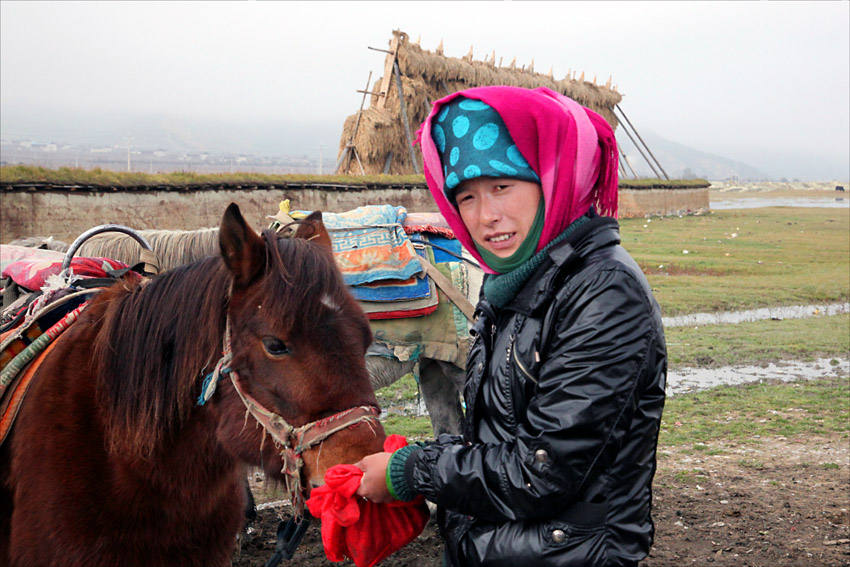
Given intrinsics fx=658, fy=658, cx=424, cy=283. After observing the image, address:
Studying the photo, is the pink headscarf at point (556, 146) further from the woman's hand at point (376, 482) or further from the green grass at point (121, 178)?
the green grass at point (121, 178)

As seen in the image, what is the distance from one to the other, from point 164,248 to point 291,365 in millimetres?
2434

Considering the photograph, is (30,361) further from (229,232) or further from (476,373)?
(476,373)

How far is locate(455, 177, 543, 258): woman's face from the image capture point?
158 centimetres

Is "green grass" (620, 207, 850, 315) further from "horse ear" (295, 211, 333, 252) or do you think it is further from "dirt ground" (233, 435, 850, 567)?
"horse ear" (295, 211, 333, 252)

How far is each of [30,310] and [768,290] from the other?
14.5 meters

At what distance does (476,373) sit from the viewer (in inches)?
63.7

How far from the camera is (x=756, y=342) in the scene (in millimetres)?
9945

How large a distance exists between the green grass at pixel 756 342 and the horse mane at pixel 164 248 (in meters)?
6.69

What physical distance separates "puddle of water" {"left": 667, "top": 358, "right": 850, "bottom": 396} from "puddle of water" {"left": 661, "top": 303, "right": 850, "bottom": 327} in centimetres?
218

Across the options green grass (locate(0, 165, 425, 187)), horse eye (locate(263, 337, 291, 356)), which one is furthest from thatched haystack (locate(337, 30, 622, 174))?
horse eye (locate(263, 337, 291, 356))

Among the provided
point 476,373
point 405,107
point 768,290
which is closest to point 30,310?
point 476,373

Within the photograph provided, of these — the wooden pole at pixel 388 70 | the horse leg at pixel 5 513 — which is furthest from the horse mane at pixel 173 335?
the wooden pole at pixel 388 70

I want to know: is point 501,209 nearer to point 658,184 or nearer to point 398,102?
point 398,102

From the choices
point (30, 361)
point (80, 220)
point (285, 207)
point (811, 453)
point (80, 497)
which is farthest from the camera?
point (80, 220)
